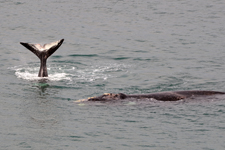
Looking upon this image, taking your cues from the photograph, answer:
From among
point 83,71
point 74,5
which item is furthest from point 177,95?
point 74,5

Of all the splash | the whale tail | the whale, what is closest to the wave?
the splash

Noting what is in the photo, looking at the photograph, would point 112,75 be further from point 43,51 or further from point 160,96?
point 160,96

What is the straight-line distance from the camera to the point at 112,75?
23.7 m

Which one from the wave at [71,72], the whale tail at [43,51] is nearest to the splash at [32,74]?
the wave at [71,72]

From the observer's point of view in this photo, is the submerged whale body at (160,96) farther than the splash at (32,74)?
No

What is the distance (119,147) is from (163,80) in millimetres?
8838

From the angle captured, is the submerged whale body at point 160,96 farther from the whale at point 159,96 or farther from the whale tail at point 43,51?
the whale tail at point 43,51

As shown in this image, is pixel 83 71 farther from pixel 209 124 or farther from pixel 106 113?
pixel 209 124

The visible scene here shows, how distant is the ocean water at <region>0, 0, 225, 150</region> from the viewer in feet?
49.8

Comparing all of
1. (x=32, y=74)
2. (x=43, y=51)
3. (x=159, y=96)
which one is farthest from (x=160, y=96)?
(x=32, y=74)

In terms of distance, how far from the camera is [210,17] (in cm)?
4247

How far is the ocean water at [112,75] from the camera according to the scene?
597 inches

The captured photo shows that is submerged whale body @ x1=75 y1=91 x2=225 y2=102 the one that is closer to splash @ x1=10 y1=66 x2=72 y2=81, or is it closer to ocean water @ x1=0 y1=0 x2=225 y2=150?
ocean water @ x1=0 y1=0 x2=225 y2=150

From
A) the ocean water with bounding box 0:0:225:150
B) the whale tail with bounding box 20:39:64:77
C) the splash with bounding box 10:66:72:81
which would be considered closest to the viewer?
the ocean water with bounding box 0:0:225:150
